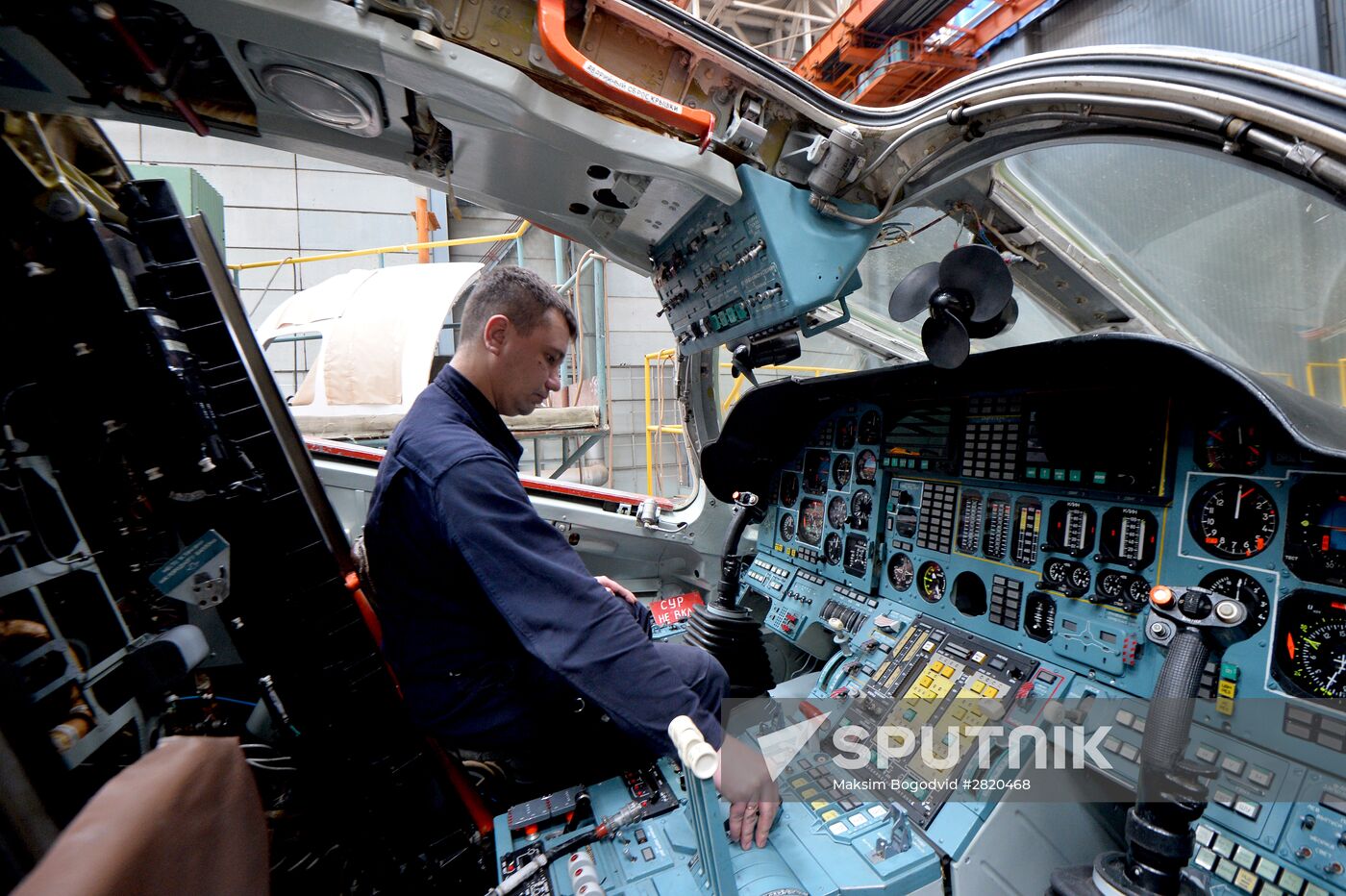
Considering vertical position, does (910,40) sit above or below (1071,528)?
above

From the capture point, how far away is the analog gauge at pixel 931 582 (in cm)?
240

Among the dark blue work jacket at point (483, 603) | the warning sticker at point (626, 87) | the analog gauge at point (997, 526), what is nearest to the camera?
the dark blue work jacket at point (483, 603)

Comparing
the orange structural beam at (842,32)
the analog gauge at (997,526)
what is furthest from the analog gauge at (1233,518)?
the orange structural beam at (842,32)

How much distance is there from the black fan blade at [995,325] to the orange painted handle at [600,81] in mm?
1091

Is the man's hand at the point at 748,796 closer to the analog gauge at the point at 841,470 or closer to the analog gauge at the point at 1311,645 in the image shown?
the analog gauge at the point at 1311,645

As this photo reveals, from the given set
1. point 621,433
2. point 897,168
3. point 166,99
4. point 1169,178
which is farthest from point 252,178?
point 1169,178

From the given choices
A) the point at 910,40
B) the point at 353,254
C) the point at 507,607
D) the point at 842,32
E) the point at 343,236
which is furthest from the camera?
the point at 343,236

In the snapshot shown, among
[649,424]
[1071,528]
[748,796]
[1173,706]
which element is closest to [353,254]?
[649,424]

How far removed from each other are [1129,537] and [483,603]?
6.32ft

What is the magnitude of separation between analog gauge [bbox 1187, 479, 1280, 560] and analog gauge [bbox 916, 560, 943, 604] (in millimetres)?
888

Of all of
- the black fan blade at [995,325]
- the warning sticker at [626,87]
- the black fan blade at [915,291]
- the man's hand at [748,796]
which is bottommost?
the man's hand at [748,796]

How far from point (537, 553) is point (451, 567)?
1.07ft

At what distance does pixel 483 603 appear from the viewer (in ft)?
5.30

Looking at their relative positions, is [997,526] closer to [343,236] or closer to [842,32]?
[842,32]
